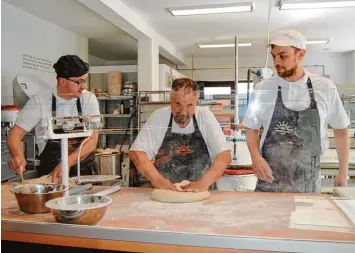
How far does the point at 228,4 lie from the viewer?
11.5 feet

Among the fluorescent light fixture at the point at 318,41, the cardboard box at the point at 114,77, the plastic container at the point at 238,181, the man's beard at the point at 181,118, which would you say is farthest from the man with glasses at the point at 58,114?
the fluorescent light fixture at the point at 318,41

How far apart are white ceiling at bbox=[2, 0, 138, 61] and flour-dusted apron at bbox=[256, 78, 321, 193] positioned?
257 centimetres

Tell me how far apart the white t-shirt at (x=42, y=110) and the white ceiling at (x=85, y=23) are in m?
2.07

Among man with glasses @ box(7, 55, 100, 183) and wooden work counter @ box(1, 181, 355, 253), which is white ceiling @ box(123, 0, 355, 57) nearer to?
man with glasses @ box(7, 55, 100, 183)

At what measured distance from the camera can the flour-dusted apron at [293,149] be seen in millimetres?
1457

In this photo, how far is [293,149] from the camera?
149 centimetres

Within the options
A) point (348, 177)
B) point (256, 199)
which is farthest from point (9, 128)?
point (348, 177)

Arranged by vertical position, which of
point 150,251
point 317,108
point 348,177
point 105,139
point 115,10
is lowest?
point 150,251

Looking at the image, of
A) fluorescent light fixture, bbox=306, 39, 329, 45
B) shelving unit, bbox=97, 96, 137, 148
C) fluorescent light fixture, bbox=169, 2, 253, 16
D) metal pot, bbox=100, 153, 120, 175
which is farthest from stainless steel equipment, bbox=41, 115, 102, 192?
fluorescent light fixture, bbox=306, 39, 329, 45

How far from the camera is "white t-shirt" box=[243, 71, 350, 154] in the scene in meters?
1.44

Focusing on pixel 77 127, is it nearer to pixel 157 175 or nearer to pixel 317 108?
pixel 157 175

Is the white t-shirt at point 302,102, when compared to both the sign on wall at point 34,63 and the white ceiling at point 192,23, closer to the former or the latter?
the white ceiling at point 192,23

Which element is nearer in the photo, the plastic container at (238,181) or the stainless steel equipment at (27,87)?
the plastic container at (238,181)

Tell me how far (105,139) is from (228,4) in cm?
233
